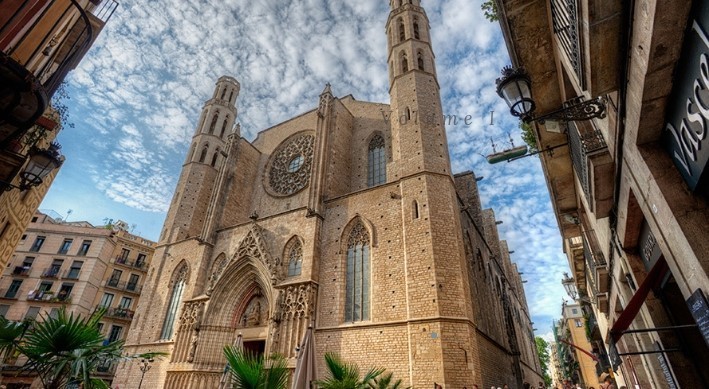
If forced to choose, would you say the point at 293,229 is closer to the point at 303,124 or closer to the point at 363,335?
the point at 363,335

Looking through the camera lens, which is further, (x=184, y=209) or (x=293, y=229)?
(x=184, y=209)

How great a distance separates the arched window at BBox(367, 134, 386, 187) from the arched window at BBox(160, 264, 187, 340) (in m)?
10.4

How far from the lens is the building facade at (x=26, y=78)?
13.1 ft

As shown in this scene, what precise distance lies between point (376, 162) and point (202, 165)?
11.5 meters

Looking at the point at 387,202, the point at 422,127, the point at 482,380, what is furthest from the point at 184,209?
the point at 482,380

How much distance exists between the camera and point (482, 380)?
9.58 metres

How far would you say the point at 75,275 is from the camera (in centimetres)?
2448

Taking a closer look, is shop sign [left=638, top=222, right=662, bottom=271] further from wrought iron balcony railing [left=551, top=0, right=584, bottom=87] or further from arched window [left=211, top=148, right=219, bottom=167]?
arched window [left=211, top=148, right=219, bottom=167]

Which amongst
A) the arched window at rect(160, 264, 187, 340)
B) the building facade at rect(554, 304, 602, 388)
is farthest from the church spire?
the building facade at rect(554, 304, 602, 388)

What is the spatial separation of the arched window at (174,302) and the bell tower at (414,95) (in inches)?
474

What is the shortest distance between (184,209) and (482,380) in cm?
1732

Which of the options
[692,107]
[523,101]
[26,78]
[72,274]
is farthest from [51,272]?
[692,107]

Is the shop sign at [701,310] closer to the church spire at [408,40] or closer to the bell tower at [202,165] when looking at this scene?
the church spire at [408,40]

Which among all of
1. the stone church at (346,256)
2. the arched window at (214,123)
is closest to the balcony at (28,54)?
the stone church at (346,256)
